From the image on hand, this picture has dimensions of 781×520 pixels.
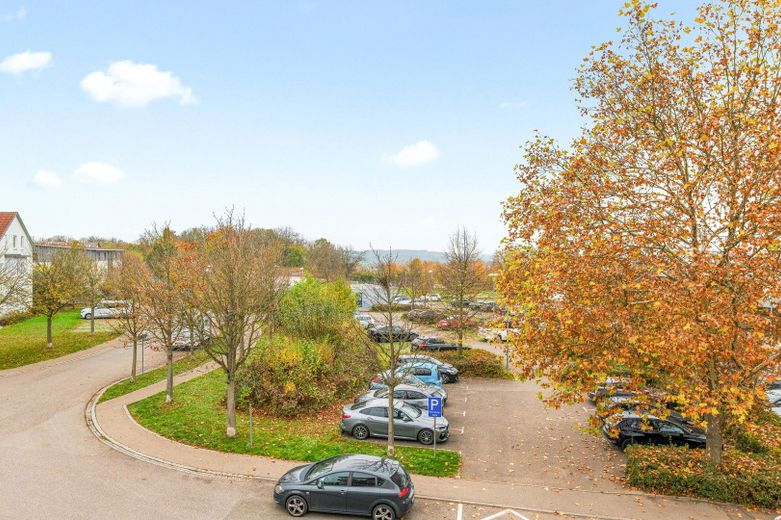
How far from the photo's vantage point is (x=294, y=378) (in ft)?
65.5

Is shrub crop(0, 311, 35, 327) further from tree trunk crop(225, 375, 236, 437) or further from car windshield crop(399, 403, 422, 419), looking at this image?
car windshield crop(399, 403, 422, 419)

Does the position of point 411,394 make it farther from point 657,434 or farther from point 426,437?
point 657,434

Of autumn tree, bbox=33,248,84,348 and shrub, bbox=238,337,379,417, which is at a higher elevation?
autumn tree, bbox=33,248,84,348

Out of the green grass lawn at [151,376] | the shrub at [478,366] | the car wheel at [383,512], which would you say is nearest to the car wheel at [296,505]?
the car wheel at [383,512]

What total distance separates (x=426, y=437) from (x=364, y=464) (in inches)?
203

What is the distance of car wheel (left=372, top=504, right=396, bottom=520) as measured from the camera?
1152 cm

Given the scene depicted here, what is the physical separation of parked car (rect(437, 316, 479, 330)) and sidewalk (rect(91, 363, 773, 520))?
15428 millimetres

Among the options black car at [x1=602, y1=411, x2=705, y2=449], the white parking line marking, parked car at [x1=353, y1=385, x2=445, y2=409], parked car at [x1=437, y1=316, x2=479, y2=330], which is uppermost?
parked car at [x1=437, y1=316, x2=479, y2=330]

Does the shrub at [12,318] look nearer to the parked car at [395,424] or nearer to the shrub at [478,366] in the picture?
the shrub at [478,366]

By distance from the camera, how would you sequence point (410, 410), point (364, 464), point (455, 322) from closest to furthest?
point (364, 464) → point (410, 410) → point (455, 322)

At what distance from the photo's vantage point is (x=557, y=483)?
13.8m

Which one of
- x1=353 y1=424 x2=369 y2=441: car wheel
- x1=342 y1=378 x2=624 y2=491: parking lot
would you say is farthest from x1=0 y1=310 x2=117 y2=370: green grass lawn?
x1=342 y1=378 x2=624 y2=491: parking lot

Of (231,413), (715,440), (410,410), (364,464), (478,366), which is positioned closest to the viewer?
(364,464)

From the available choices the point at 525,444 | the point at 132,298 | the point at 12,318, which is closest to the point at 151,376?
the point at 132,298
